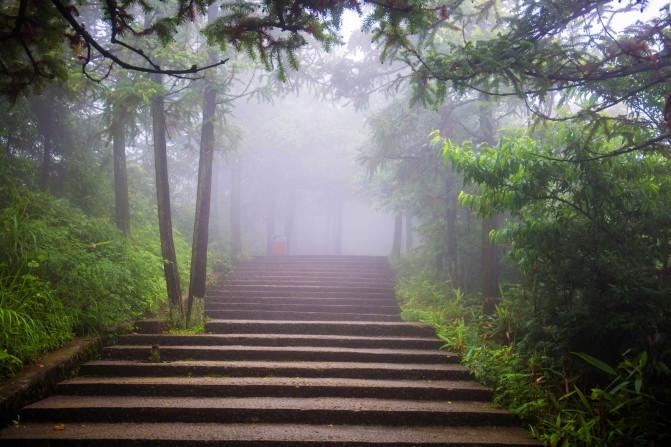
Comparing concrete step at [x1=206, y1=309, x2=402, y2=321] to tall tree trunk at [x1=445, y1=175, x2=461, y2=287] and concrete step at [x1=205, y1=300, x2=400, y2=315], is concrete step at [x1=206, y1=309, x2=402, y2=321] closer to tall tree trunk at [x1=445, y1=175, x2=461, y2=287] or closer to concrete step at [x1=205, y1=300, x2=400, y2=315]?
concrete step at [x1=205, y1=300, x2=400, y2=315]

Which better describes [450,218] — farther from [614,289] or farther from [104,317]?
A: [104,317]

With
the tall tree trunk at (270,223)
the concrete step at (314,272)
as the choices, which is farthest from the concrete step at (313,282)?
the tall tree trunk at (270,223)

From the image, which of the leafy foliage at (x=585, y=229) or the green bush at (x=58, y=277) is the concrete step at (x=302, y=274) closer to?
the green bush at (x=58, y=277)

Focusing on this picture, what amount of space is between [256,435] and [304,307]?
5762mm

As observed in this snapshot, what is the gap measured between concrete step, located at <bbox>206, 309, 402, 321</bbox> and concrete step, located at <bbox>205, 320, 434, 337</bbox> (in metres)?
1.13

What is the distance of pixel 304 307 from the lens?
1043 cm

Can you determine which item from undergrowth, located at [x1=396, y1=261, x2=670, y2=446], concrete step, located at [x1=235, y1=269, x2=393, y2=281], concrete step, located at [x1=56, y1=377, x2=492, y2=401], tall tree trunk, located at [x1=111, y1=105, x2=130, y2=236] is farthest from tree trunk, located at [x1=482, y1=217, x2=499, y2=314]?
tall tree trunk, located at [x1=111, y1=105, x2=130, y2=236]

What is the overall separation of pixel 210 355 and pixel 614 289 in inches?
241

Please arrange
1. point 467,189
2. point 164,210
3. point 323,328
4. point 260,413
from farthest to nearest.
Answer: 1. point 467,189
2. point 323,328
3. point 164,210
4. point 260,413

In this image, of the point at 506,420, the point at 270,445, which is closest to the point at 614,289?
the point at 506,420

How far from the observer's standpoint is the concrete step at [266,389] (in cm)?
564

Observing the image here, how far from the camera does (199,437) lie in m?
4.60

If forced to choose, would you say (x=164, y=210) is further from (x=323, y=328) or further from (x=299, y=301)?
(x=299, y=301)

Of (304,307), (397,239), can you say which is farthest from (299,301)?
(397,239)
